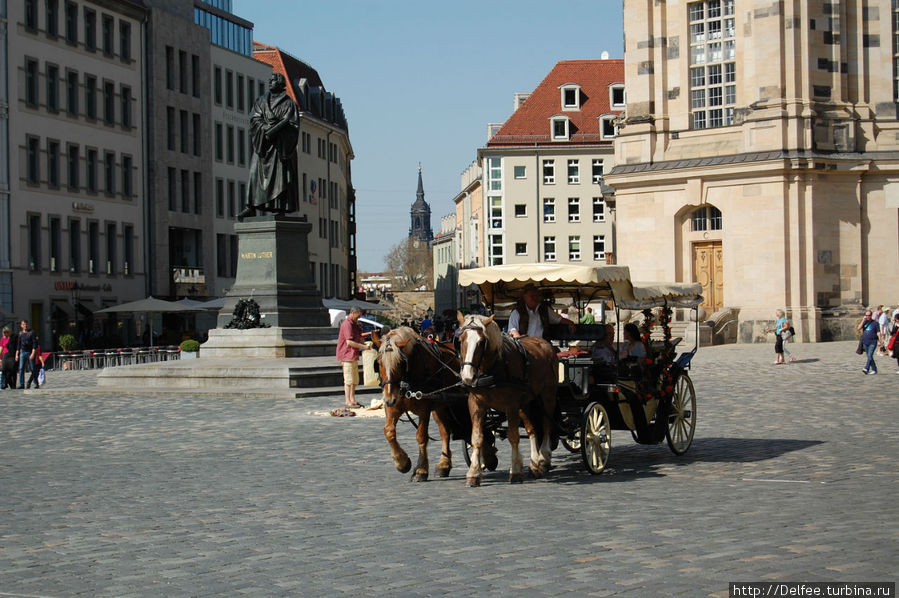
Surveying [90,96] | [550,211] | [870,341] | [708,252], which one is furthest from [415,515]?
[550,211]

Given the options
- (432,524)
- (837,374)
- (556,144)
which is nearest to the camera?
(432,524)

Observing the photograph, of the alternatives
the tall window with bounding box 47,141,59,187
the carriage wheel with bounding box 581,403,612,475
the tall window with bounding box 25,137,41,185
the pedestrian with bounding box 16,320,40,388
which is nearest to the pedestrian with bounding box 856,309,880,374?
the carriage wheel with bounding box 581,403,612,475

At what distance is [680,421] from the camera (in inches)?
634

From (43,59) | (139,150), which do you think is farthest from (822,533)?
(139,150)

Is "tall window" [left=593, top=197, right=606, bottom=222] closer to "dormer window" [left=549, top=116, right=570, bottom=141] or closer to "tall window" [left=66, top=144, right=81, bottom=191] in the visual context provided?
"dormer window" [left=549, top=116, right=570, bottom=141]

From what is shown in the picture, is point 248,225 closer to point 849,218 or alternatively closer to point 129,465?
point 129,465

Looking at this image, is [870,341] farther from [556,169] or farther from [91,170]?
[556,169]

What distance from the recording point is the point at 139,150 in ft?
228

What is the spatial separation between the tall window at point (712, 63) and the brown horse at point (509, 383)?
37051 millimetres

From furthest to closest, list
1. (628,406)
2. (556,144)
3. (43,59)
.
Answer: (556,144) < (43,59) < (628,406)

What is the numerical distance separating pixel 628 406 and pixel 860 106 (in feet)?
118

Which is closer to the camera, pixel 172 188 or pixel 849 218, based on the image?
pixel 849 218

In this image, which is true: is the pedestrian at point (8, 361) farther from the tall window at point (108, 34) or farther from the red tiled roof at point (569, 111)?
the red tiled roof at point (569, 111)

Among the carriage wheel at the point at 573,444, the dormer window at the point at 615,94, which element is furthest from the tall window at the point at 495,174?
the carriage wheel at the point at 573,444
